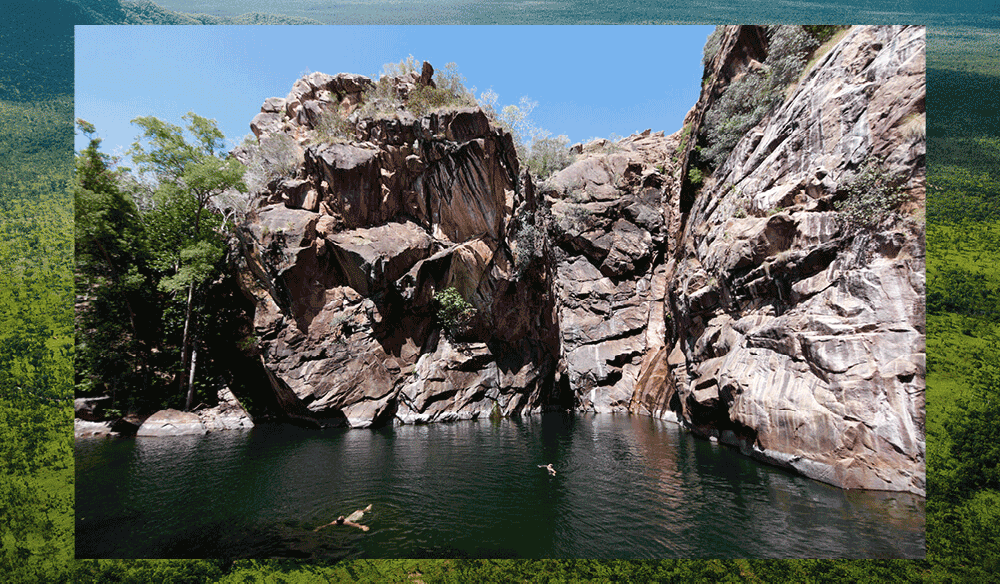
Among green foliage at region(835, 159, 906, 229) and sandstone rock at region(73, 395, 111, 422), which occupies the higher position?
green foliage at region(835, 159, 906, 229)

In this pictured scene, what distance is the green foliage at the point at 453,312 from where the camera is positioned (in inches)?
843

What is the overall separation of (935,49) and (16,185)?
15.0 m

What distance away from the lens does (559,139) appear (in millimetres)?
30047

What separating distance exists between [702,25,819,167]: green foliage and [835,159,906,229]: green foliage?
256 inches

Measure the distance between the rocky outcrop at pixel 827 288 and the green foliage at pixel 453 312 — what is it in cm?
1155

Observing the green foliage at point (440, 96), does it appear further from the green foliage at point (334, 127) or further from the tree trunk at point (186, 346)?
the tree trunk at point (186, 346)

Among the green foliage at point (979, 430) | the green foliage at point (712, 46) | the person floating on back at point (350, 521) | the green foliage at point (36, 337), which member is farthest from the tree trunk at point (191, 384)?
the green foliage at point (712, 46)

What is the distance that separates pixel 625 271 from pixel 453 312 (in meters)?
12.3

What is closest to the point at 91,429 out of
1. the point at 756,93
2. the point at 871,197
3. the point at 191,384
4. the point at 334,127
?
the point at 191,384

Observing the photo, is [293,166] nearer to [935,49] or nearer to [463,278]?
[463,278]

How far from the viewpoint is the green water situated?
7.11m

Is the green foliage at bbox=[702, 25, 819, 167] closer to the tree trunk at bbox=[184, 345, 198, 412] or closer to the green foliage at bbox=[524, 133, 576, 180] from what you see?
the green foliage at bbox=[524, 133, 576, 180]

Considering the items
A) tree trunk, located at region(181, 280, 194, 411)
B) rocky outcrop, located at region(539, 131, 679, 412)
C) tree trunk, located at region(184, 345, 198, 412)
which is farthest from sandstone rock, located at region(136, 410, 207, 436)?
rocky outcrop, located at region(539, 131, 679, 412)

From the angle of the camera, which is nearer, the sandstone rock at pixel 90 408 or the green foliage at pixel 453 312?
the sandstone rock at pixel 90 408
